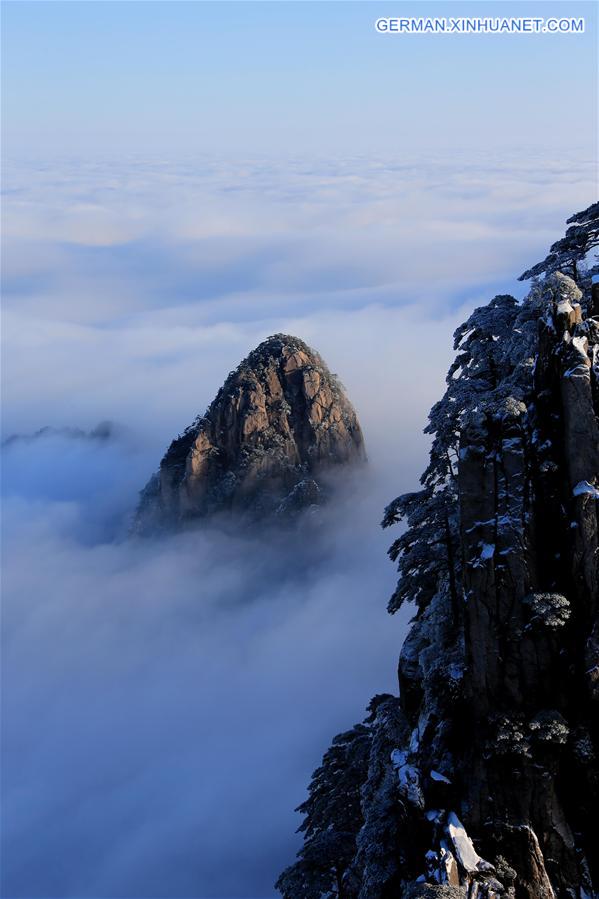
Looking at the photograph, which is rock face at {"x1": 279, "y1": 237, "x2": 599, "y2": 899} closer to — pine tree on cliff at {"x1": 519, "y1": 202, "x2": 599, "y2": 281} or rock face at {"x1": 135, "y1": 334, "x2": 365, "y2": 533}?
pine tree on cliff at {"x1": 519, "y1": 202, "x2": 599, "y2": 281}

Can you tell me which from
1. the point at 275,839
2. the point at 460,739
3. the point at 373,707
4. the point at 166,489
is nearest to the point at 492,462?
the point at 460,739

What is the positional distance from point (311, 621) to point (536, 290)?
226ft

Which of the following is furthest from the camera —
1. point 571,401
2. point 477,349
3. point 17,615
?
point 17,615

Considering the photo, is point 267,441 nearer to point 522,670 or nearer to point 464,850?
point 522,670

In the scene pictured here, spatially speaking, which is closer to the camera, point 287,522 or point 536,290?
point 536,290

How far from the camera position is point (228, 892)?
56000mm

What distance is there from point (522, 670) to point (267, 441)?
252 feet

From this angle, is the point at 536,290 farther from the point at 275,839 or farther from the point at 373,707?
the point at 275,839

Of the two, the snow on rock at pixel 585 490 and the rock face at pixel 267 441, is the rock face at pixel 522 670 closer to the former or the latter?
the snow on rock at pixel 585 490

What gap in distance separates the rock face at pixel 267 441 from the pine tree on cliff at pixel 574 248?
68.2 meters

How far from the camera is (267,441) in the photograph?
335 feet

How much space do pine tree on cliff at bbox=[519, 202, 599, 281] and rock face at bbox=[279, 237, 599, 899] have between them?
→ 424 centimetres

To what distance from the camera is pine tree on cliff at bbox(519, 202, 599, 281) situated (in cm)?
3231

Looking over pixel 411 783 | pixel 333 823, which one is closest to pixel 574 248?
pixel 411 783
